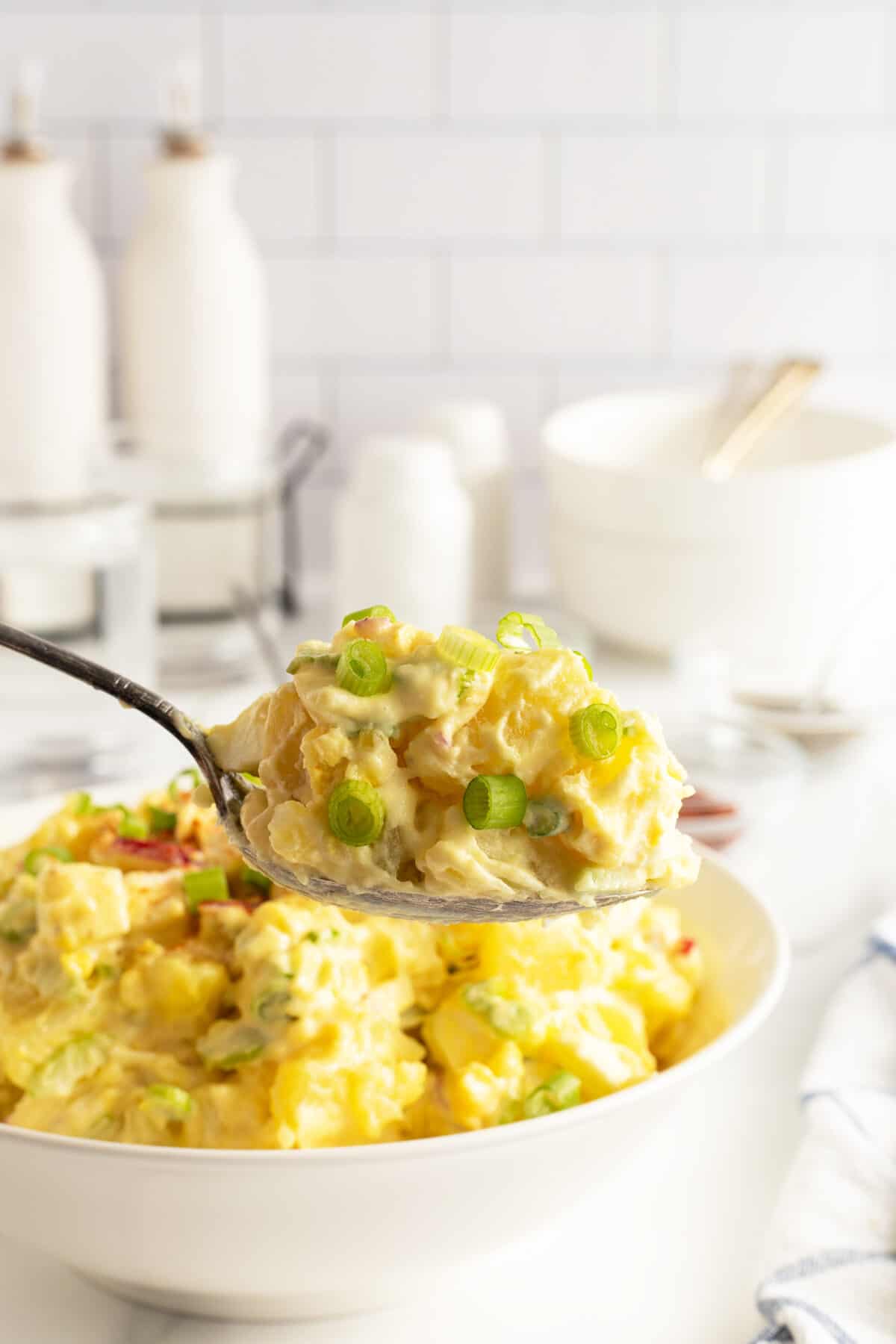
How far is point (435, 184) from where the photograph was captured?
254cm

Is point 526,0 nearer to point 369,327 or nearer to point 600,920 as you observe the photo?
point 369,327

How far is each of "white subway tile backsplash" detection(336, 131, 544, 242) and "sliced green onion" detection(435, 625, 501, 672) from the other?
1.76 meters

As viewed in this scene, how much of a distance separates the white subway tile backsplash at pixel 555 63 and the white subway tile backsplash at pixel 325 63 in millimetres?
62

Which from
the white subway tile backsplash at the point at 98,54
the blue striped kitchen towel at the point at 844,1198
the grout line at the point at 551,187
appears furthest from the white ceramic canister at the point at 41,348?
the blue striped kitchen towel at the point at 844,1198

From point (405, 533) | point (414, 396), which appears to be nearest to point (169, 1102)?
point (405, 533)

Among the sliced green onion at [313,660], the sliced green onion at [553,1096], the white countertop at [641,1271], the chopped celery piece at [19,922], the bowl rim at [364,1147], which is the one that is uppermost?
the sliced green onion at [313,660]

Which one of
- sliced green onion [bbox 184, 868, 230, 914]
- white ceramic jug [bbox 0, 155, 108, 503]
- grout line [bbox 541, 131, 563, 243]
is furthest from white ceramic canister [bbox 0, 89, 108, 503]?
sliced green onion [bbox 184, 868, 230, 914]

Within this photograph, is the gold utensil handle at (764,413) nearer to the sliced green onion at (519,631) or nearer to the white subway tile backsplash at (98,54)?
the white subway tile backsplash at (98,54)

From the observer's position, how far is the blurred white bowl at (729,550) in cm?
206

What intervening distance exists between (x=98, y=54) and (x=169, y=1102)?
1857 millimetres

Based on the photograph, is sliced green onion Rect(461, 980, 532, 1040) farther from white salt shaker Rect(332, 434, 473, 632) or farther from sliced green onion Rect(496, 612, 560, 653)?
white salt shaker Rect(332, 434, 473, 632)

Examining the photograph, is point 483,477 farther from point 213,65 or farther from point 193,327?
point 213,65

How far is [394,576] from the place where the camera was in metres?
2.17

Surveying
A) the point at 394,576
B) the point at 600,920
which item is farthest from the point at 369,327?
the point at 600,920
